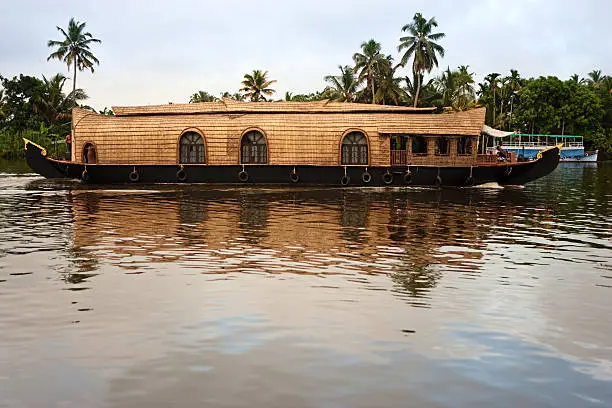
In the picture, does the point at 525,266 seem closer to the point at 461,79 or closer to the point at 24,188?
the point at 24,188

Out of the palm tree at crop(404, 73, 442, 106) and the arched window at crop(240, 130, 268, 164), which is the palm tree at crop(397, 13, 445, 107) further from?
the arched window at crop(240, 130, 268, 164)

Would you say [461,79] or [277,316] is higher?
[461,79]

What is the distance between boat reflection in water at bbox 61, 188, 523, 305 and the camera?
8.85 m

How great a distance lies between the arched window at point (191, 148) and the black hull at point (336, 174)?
0.35 meters

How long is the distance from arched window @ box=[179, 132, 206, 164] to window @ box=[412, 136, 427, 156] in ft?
30.2

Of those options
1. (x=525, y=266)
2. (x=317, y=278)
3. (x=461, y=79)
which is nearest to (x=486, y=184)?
(x=525, y=266)

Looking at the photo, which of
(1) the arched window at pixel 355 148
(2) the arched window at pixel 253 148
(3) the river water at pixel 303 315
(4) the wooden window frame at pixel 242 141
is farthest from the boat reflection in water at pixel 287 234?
(2) the arched window at pixel 253 148

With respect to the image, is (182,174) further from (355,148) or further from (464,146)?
(464,146)

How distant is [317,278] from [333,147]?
17768 millimetres

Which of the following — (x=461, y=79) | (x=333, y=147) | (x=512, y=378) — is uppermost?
(x=461, y=79)

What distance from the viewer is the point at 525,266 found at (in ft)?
29.7

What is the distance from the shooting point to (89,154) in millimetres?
26844

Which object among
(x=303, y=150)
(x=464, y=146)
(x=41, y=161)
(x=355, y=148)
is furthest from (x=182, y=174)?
(x=464, y=146)

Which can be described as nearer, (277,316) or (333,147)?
(277,316)
